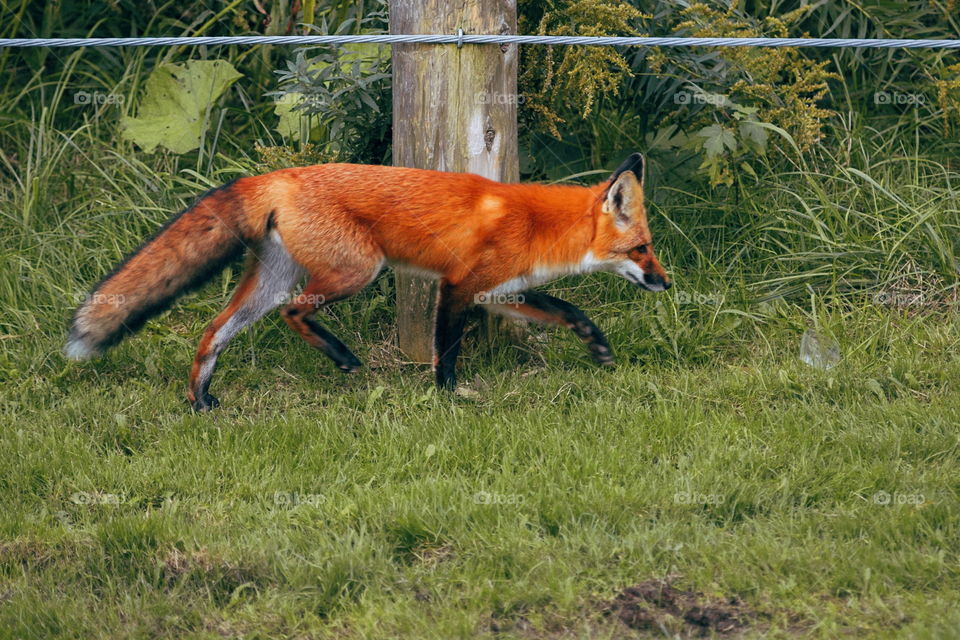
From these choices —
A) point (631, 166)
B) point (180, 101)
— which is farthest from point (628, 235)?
point (180, 101)

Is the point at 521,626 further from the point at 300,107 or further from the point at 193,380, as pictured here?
the point at 300,107

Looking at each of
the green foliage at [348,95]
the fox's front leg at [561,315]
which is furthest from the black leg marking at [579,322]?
the green foliage at [348,95]

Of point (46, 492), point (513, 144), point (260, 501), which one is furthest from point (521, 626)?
point (513, 144)

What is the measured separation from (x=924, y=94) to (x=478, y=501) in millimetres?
4645

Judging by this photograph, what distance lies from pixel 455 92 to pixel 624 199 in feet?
3.09

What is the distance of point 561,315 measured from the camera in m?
5.29

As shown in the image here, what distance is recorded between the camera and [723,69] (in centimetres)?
598

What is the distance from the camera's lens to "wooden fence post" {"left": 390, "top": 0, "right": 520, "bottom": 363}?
5.05 metres

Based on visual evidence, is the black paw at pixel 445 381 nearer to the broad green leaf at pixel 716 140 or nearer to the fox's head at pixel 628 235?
the fox's head at pixel 628 235

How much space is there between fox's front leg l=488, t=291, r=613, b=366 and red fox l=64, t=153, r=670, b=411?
0.19 meters

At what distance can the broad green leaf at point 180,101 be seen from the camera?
669 cm

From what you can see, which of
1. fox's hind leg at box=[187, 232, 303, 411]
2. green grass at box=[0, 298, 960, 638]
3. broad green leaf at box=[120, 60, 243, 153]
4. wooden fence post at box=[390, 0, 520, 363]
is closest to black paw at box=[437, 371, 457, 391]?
green grass at box=[0, 298, 960, 638]

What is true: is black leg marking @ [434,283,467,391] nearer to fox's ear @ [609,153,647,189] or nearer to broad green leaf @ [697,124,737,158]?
fox's ear @ [609,153,647,189]

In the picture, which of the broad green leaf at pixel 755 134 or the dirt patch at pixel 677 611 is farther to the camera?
the broad green leaf at pixel 755 134
